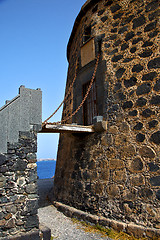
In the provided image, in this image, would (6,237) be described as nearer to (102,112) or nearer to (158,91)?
(102,112)

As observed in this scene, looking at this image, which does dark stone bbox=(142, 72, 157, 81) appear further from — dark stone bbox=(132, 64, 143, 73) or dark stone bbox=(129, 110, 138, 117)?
dark stone bbox=(129, 110, 138, 117)

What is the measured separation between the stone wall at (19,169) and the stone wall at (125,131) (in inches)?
79.6

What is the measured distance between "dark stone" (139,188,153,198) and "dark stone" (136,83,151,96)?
7.84 feet

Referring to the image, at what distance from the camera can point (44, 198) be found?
8.48m

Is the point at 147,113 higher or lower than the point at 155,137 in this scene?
higher

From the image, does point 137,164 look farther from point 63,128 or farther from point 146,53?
point 146,53

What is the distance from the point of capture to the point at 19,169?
4.32m

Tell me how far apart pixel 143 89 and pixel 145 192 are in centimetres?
255

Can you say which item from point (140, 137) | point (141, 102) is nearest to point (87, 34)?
point (141, 102)

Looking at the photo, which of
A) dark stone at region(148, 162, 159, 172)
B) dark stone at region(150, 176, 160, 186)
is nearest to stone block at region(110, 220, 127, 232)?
dark stone at region(150, 176, 160, 186)

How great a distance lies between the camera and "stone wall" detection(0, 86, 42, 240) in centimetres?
408

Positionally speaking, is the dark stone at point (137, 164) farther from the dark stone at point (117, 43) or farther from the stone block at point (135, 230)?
the dark stone at point (117, 43)

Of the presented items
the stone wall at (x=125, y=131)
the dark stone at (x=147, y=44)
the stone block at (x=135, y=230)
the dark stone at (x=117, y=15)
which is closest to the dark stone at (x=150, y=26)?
the stone wall at (x=125, y=131)

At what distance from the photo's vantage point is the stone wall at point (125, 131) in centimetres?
481
